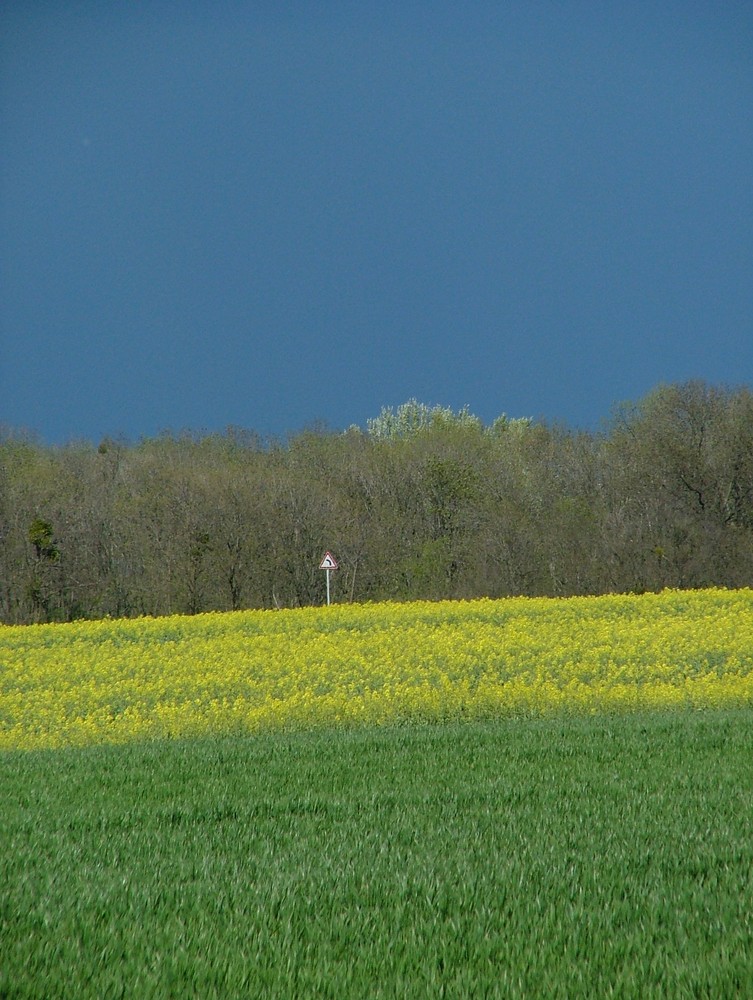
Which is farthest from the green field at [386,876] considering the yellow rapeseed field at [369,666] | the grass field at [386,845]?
the yellow rapeseed field at [369,666]

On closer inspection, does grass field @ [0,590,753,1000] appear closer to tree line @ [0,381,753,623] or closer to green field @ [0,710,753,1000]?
green field @ [0,710,753,1000]

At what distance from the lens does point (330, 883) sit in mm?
5215

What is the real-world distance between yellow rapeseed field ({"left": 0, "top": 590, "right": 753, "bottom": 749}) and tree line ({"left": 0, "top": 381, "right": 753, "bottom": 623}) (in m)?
10.4

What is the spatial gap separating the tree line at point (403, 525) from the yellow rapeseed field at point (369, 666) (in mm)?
10410

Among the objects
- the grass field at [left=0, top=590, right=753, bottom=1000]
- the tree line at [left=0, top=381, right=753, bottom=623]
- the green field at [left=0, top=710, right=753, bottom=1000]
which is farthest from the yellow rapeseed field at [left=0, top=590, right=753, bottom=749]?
the tree line at [left=0, top=381, right=753, bottom=623]

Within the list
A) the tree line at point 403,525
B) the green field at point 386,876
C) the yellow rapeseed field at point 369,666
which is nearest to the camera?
the green field at point 386,876

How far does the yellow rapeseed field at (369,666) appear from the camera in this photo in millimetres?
13844

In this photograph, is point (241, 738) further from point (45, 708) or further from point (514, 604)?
point (514, 604)

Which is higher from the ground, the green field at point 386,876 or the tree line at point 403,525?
the tree line at point 403,525

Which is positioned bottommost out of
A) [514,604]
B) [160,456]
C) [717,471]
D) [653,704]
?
[653,704]

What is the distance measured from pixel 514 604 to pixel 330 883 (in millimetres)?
18566

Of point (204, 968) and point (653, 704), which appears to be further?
point (653, 704)

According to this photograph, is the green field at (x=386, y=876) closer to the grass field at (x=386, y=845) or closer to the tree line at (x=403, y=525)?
the grass field at (x=386, y=845)

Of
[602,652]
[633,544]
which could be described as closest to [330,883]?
[602,652]
